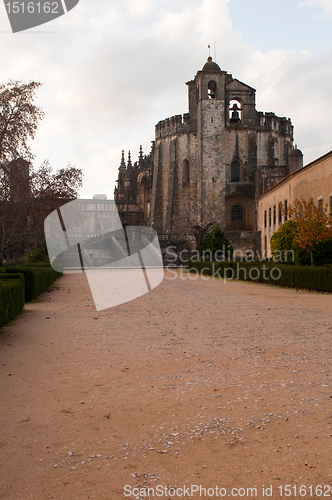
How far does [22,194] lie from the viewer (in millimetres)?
16656

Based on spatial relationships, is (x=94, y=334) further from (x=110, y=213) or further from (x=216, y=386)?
(x=110, y=213)

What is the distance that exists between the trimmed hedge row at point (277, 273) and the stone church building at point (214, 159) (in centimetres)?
1860

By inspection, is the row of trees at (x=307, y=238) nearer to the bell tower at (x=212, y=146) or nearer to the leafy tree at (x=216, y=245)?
the leafy tree at (x=216, y=245)

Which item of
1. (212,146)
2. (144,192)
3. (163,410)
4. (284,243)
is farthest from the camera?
(144,192)

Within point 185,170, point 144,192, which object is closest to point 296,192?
point 185,170

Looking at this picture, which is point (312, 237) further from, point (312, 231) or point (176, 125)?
point (176, 125)

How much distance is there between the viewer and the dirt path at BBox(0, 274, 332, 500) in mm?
2787

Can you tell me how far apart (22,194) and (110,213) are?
54.7m

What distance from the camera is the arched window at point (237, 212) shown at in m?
45.3

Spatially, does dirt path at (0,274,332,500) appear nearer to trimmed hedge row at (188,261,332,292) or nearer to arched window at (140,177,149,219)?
trimmed hedge row at (188,261,332,292)

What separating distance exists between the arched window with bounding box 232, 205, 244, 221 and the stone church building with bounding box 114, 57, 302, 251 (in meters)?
0.11

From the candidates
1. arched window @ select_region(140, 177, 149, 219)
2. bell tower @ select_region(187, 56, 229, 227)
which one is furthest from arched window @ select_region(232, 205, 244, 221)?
arched window @ select_region(140, 177, 149, 219)

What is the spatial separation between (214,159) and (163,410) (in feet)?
139

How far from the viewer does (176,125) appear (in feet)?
159
